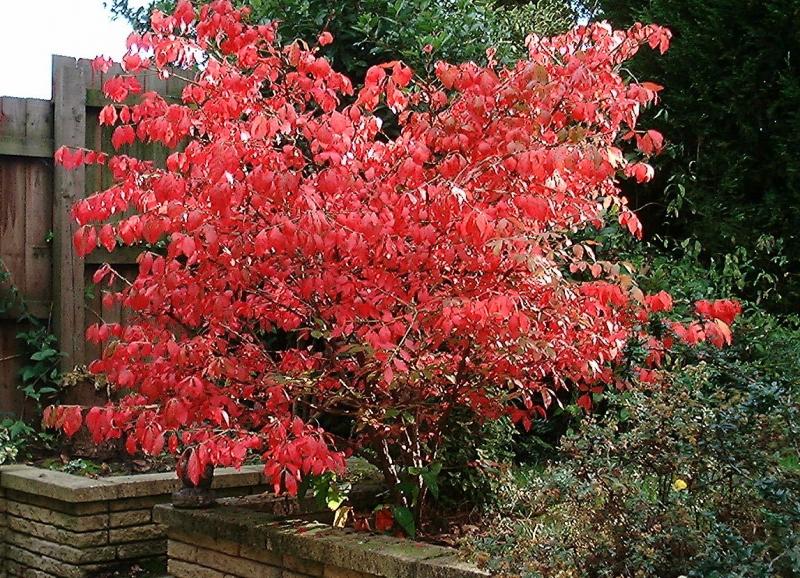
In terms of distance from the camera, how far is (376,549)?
3969 mm

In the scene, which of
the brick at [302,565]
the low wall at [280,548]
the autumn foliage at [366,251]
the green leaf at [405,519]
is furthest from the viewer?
the green leaf at [405,519]

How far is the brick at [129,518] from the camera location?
5.35m

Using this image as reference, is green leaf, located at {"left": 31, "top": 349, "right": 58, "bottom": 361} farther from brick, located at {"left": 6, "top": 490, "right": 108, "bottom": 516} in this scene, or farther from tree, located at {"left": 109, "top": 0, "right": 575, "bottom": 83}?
tree, located at {"left": 109, "top": 0, "right": 575, "bottom": 83}

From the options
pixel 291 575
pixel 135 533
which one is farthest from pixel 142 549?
pixel 291 575

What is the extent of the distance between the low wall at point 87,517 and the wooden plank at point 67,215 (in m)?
1.11

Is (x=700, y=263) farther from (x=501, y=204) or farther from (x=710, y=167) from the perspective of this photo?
(x=501, y=204)

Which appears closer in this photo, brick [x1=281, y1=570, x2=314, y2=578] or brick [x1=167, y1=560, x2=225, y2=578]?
brick [x1=281, y1=570, x2=314, y2=578]

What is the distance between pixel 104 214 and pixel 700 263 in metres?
4.34

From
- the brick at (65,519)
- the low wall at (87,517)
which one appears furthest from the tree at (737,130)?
the brick at (65,519)

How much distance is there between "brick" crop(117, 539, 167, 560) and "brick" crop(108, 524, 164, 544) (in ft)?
0.09

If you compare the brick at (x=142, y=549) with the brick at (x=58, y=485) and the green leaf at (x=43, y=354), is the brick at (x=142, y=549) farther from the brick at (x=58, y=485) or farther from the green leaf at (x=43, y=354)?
the green leaf at (x=43, y=354)

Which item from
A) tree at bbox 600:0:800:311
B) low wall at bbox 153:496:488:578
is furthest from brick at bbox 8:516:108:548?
tree at bbox 600:0:800:311

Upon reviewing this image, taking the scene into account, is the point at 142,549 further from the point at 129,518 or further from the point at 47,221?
the point at 47,221

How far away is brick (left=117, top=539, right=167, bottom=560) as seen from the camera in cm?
540
